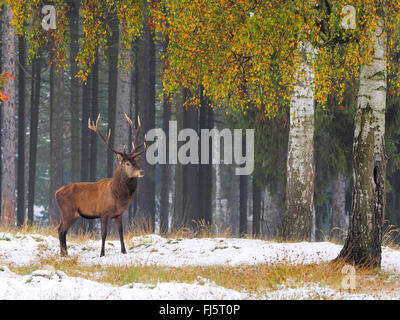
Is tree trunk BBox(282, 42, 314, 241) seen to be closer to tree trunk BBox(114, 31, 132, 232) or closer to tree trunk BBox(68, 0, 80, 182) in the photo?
tree trunk BBox(114, 31, 132, 232)

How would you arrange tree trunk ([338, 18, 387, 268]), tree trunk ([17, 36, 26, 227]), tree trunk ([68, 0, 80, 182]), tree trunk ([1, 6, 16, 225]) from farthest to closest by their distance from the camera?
tree trunk ([17, 36, 26, 227]), tree trunk ([68, 0, 80, 182]), tree trunk ([1, 6, 16, 225]), tree trunk ([338, 18, 387, 268])

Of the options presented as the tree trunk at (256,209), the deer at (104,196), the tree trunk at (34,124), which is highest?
the tree trunk at (34,124)

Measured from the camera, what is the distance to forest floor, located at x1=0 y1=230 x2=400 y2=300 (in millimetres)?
7328

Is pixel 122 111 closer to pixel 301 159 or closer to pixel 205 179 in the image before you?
pixel 205 179

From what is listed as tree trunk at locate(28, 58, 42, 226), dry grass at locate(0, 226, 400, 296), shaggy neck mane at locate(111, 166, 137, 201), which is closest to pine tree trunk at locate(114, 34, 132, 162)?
tree trunk at locate(28, 58, 42, 226)

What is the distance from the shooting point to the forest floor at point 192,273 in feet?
24.0

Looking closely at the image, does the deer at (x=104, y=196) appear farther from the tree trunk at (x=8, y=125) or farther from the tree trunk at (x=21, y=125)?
the tree trunk at (x=21, y=125)

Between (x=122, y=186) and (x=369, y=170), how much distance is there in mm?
4840

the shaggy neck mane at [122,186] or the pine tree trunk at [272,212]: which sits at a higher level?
the shaggy neck mane at [122,186]

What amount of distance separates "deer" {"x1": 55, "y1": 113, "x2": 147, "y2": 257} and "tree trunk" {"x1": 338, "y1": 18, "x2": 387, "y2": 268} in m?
4.24

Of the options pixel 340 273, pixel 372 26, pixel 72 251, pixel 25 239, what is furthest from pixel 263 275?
pixel 25 239

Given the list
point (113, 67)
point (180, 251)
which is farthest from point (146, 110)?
point (180, 251)

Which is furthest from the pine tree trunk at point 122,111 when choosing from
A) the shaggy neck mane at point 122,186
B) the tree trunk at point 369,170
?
the tree trunk at point 369,170

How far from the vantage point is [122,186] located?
11844 millimetres
